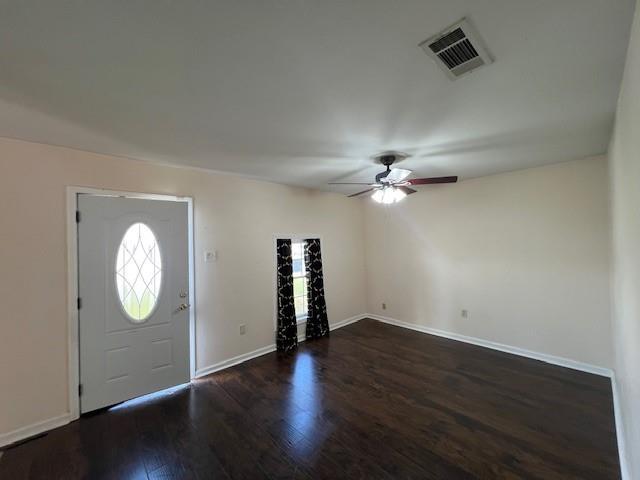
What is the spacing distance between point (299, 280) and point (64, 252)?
120 inches

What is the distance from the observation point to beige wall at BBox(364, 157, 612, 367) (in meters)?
3.19

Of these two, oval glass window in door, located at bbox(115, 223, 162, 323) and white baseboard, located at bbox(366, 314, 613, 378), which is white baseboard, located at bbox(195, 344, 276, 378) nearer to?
oval glass window in door, located at bbox(115, 223, 162, 323)

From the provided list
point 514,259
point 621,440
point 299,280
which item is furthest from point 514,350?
point 299,280

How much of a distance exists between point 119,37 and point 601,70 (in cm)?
252

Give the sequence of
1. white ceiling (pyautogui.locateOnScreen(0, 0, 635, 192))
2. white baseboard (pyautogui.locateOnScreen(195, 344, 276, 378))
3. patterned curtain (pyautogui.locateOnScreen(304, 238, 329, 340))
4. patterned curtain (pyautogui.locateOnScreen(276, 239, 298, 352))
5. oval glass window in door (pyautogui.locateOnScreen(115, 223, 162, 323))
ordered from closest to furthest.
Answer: white ceiling (pyautogui.locateOnScreen(0, 0, 635, 192)), oval glass window in door (pyautogui.locateOnScreen(115, 223, 162, 323)), white baseboard (pyautogui.locateOnScreen(195, 344, 276, 378)), patterned curtain (pyautogui.locateOnScreen(276, 239, 298, 352)), patterned curtain (pyautogui.locateOnScreen(304, 238, 329, 340))

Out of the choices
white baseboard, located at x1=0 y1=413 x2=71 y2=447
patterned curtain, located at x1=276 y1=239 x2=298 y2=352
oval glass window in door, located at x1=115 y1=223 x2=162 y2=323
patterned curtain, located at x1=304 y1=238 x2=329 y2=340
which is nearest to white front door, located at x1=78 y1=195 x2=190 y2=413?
oval glass window in door, located at x1=115 y1=223 x2=162 y2=323

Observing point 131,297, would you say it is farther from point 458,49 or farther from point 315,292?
point 458,49

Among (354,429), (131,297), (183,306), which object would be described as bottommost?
(354,429)

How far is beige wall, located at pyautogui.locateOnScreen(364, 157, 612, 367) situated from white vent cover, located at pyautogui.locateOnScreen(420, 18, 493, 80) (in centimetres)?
300

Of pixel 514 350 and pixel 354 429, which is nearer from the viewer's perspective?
pixel 354 429

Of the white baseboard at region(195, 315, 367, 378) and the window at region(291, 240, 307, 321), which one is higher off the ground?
the window at region(291, 240, 307, 321)

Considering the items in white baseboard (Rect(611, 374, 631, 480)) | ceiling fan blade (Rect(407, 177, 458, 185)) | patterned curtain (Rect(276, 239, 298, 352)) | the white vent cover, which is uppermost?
the white vent cover

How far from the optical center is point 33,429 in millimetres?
2320

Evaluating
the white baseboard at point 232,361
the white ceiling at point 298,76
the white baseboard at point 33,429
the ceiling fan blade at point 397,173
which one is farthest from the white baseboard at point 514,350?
the white baseboard at point 33,429
